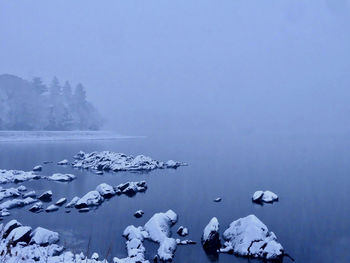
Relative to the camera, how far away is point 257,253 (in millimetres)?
14953

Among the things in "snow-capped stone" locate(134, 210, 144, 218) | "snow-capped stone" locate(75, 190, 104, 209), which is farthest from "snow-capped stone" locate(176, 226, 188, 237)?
"snow-capped stone" locate(75, 190, 104, 209)

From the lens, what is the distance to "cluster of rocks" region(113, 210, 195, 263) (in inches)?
557

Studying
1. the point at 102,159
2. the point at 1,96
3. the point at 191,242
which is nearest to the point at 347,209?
the point at 191,242

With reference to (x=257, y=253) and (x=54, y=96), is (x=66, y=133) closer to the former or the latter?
(x=54, y=96)

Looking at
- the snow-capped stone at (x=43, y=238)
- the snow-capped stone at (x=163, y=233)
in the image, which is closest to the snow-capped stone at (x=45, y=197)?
the snow-capped stone at (x=43, y=238)

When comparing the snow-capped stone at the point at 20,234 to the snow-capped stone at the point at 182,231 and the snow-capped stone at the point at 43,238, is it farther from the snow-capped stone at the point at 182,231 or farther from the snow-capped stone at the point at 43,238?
the snow-capped stone at the point at 182,231

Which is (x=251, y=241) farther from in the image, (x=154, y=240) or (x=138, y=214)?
(x=138, y=214)

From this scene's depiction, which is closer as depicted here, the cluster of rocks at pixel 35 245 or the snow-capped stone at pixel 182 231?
the cluster of rocks at pixel 35 245

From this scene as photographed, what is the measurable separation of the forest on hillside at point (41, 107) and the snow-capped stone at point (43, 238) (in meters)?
81.6

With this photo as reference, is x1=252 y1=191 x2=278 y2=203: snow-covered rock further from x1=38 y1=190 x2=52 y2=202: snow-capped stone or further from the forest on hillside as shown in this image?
the forest on hillside

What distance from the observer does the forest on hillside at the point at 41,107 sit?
291 ft

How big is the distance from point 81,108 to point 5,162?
66.5 meters

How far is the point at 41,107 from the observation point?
96500mm

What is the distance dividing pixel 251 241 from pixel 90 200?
13419 millimetres
